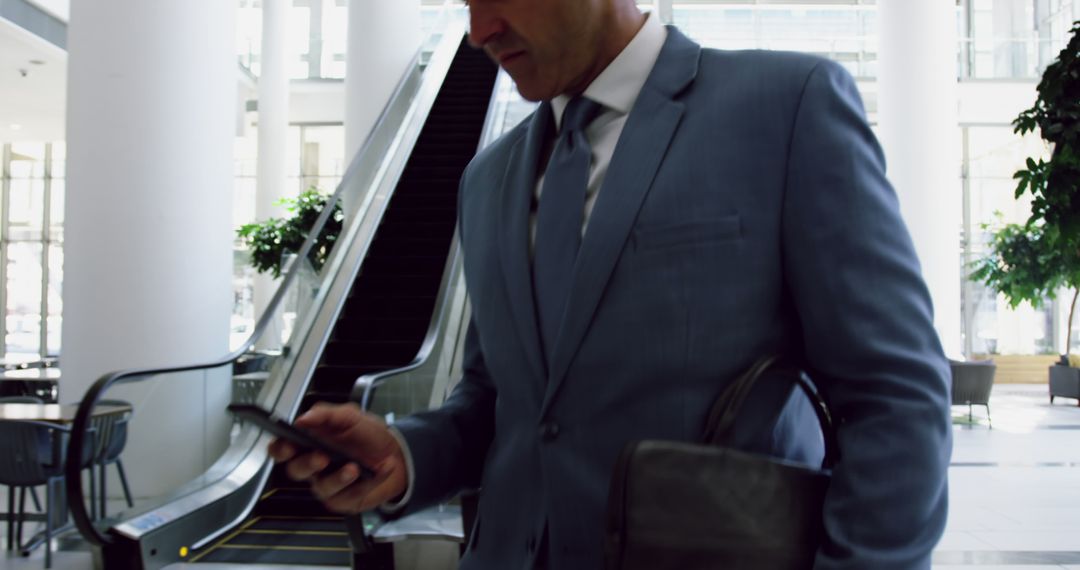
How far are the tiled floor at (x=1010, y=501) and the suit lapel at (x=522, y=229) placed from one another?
540cm

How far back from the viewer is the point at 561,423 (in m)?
1.16

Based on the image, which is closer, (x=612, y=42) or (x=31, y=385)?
(x=612, y=42)

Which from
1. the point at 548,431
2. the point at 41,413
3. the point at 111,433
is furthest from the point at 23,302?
the point at 548,431

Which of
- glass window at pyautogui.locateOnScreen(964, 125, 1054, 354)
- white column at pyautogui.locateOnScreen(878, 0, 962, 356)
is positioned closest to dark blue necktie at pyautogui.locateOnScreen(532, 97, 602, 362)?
white column at pyautogui.locateOnScreen(878, 0, 962, 356)

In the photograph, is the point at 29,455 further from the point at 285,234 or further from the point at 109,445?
the point at 285,234

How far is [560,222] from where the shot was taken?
1205 mm

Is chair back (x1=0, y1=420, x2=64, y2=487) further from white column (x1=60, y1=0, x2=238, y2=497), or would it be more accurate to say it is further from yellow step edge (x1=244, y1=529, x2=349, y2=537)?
yellow step edge (x1=244, y1=529, x2=349, y2=537)

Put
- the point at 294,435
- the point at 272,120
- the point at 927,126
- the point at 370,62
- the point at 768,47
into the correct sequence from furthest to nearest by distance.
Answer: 1. the point at 768,47
2. the point at 272,120
3. the point at 370,62
4. the point at 927,126
5. the point at 294,435

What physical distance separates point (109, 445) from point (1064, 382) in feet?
56.0

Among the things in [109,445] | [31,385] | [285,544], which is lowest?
[285,544]

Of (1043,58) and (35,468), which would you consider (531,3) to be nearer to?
(35,468)

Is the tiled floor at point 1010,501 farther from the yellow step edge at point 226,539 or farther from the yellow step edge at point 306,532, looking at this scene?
the yellow step edge at point 306,532

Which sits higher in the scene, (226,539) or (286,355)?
(286,355)

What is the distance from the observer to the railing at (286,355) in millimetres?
5492
